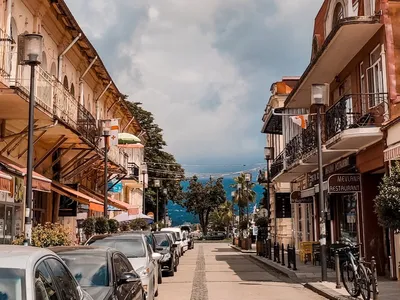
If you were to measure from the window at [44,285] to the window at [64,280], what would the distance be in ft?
0.63

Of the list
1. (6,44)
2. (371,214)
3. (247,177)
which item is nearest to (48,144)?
(6,44)

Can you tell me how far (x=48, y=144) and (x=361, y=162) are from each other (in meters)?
11.8

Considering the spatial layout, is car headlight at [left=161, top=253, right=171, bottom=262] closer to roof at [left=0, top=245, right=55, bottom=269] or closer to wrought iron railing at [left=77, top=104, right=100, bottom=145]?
wrought iron railing at [left=77, top=104, right=100, bottom=145]

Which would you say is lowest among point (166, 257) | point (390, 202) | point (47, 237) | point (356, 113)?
point (166, 257)

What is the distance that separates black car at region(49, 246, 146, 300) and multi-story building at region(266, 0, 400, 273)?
9.72 m

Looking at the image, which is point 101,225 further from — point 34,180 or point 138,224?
point 138,224

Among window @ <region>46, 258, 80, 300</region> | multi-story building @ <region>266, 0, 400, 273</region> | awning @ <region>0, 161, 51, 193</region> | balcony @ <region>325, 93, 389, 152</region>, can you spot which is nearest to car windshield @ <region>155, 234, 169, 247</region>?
multi-story building @ <region>266, 0, 400, 273</region>

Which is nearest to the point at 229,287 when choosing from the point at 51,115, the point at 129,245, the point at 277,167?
the point at 129,245

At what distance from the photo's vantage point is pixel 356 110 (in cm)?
1898

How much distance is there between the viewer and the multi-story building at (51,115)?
15.6 meters

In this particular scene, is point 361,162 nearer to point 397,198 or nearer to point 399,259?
point 399,259

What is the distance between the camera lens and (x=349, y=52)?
745 inches

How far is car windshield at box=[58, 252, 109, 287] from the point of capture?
7445mm

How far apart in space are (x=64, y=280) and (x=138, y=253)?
24.8ft
